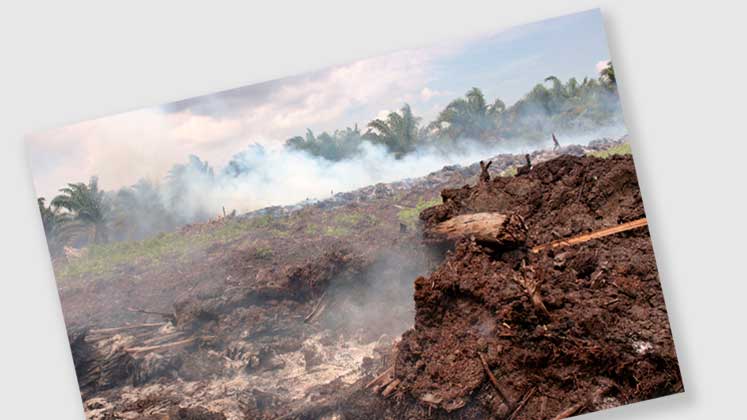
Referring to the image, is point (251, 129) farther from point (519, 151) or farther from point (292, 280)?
point (519, 151)

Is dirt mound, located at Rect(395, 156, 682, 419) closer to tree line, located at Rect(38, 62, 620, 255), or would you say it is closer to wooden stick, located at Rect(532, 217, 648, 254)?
wooden stick, located at Rect(532, 217, 648, 254)

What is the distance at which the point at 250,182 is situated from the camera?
8.47m

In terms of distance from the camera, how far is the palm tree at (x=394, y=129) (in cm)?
834

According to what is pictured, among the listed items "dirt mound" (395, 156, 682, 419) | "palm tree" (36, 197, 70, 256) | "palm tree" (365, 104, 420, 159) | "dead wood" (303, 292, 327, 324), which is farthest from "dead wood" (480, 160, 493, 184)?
"palm tree" (36, 197, 70, 256)

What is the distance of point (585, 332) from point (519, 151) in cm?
242

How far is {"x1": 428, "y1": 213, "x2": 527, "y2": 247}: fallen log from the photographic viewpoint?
25.0ft

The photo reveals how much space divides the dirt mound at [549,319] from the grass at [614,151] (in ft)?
0.33

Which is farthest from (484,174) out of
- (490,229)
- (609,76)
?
(609,76)

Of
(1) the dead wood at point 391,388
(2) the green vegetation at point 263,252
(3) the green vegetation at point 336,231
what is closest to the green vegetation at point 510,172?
(3) the green vegetation at point 336,231

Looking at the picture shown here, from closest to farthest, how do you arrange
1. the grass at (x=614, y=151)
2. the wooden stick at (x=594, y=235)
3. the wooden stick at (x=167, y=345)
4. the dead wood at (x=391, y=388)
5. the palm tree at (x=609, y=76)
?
the dead wood at (x=391, y=388) < the wooden stick at (x=594, y=235) < the grass at (x=614, y=151) < the palm tree at (x=609, y=76) < the wooden stick at (x=167, y=345)

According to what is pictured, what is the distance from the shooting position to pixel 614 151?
807 centimetres

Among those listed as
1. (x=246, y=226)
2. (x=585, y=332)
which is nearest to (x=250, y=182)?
(x=246, y=226)

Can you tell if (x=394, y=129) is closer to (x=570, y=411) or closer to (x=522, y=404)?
(x=522, y=404)

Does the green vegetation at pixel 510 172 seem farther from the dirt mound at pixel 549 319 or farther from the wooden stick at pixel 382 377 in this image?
the wooden stick at pixel 382 377
